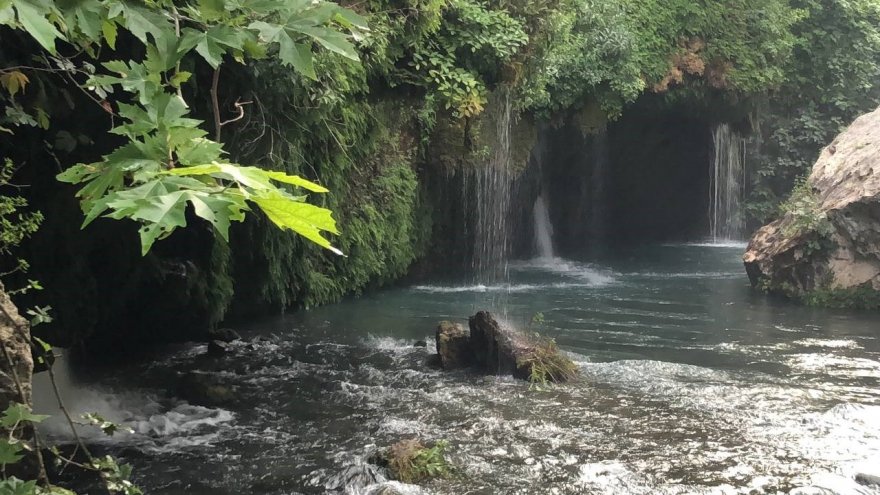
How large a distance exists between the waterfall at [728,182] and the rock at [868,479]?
599 inches

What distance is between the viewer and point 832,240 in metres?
12.1

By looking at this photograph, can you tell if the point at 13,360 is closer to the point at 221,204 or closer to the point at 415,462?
the point at 221,204

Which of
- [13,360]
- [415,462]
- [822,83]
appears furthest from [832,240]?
[13,360]

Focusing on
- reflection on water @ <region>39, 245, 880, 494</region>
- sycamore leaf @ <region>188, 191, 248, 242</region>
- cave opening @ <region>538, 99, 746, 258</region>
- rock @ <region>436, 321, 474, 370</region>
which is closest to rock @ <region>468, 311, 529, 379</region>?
rock @ <region>436, 321, 474, 370</region>

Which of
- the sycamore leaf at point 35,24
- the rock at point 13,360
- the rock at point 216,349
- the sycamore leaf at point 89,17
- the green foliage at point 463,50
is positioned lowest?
the rock at point 216,349

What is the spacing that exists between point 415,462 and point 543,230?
14019mm

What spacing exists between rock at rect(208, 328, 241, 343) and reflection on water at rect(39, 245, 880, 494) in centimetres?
26

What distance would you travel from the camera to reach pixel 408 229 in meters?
13.3

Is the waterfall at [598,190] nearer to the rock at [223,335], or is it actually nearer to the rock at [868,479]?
the rock at [223,335]

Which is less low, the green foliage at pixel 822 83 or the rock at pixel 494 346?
the green foliage at pixel 822 83

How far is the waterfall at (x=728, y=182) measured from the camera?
19.6 m

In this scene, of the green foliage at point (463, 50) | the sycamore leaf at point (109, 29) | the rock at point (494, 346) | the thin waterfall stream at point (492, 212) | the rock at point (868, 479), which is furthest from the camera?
the thin waterfall stream at point (492, 212)

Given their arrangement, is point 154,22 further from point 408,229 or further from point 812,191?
point 812,191

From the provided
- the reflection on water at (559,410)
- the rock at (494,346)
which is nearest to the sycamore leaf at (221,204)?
the reflection on water at (559,410)
